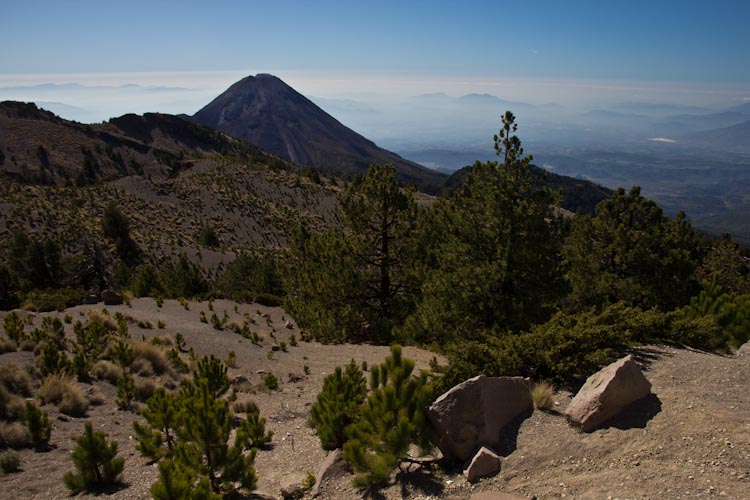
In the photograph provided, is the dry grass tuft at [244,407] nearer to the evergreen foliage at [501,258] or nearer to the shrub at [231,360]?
the shrub at [231,360]

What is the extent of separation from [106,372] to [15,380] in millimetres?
1599

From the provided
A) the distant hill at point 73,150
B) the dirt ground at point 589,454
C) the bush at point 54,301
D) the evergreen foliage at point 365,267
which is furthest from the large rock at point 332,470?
the distant hill at point 73,150

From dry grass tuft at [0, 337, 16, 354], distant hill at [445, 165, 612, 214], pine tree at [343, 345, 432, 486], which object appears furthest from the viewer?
distant hill at [445, 165, 612, 214]

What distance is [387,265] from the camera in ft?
49.5

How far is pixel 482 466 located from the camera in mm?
5082

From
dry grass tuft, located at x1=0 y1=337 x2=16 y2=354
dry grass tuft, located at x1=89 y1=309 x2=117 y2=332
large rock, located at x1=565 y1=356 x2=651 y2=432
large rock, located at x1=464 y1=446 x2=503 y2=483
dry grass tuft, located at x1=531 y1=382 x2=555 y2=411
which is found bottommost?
dry grass tuft, located at x1=89 y1=309 x2=117 y2=332

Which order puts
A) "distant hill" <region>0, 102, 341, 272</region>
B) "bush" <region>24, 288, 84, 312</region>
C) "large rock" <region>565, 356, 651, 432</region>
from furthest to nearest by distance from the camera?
"distant hill" <region>0, 102, 341, 272</region>
"bush" <region>24, 288, 84, 312</region>
"large rock" <region>565, 356, 651, 432</region>

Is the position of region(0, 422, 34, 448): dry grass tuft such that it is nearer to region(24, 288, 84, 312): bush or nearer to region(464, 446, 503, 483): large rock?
region(464, 446, 503, 483): large rock

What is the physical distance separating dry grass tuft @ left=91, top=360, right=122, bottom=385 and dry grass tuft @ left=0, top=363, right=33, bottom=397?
47.1 inches

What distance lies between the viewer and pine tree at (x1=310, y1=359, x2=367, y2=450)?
6.17m

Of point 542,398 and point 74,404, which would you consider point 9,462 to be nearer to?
point 74,404

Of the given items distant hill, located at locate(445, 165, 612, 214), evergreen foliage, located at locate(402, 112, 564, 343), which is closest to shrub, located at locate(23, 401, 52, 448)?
evergreen foliage, located at locate(402, 112, 564, 343)

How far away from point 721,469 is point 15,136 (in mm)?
120091

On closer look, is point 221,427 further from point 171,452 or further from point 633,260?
point 633,260
